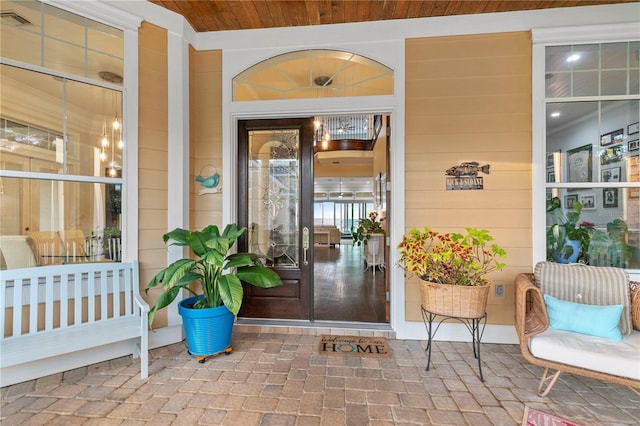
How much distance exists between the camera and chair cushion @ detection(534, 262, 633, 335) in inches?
82.9

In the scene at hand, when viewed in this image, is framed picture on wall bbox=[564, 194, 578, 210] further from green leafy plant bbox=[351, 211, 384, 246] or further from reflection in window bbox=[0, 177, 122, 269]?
reflection in window bbox=[0, 177, 122, 269]

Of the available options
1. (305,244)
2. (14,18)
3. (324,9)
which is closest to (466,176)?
(305,244)

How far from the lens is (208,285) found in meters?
2.46

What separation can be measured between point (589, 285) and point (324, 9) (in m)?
3.36

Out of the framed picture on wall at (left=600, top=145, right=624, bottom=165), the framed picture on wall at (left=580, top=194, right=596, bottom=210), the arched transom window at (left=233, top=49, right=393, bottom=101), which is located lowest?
the framed picture on wall at (left=580, top=194, right=596, bottom=210)

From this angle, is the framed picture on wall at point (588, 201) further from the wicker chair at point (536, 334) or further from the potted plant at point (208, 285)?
the potted plant at point (208, 285)

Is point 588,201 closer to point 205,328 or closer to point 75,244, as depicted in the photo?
point 205,328

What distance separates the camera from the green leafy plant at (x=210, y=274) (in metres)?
2.18

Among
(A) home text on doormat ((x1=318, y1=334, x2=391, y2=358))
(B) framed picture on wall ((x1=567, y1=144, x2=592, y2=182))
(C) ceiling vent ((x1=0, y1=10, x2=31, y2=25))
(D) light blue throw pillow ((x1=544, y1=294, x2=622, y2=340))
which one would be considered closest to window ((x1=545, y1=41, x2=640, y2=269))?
(B) framed picture on wall ((x1=567, y1=144, x2=592, y2=182))

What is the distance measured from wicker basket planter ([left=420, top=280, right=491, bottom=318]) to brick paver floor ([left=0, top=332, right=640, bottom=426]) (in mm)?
495

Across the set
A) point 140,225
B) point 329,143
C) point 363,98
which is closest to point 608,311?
point 363,98

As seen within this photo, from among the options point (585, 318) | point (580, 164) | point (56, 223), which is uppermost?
point (580, 164)

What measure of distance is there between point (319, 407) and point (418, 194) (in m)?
2.09

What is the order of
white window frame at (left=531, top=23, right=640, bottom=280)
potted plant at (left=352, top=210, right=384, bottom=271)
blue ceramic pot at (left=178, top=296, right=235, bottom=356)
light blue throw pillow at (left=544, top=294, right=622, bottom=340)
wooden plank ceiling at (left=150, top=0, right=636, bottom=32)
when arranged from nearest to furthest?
1. light blue throw pillow at (left=544, top=294, right=622, bottom=340)
2. blue ceramic pot at (left=178, top=296, right=235, bottom=356)
3. wooden plank ceiling at (left=150, top=0, right=636, bottom=32)
4. white window frame at (left=531, top=23, right=640, bottom=280)
5. potted plant at (left=352, top=210, right=384, bottom=271)
